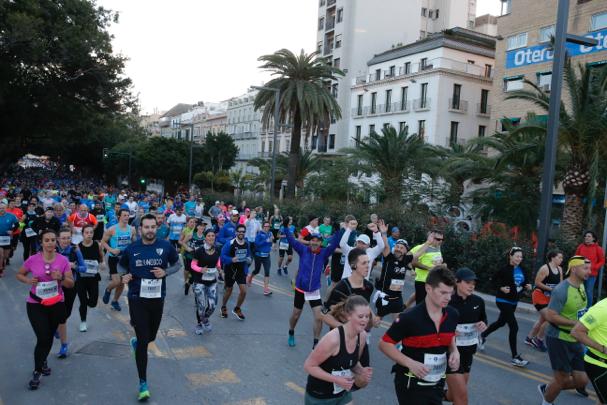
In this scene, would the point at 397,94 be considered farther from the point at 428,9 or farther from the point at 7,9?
the point at 7,9

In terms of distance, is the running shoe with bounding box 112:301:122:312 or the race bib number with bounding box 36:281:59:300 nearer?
the race bib number with bounding box 36:281:59:300

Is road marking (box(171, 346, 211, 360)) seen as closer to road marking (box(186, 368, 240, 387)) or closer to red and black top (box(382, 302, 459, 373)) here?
road marking (box(186, 368, 240, 387))

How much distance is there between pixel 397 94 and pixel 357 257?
4015 cm

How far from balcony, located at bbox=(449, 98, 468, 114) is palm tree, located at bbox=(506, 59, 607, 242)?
2629cm

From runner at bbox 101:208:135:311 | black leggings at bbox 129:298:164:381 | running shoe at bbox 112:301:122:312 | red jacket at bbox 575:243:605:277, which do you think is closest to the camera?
black leggings at bbox 129:298:164:381

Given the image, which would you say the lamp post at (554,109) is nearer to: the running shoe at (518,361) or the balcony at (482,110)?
the running shoe at (518,361)

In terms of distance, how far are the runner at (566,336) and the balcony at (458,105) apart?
119 feet

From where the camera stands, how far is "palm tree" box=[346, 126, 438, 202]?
78.2 ft

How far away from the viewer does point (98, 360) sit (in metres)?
6.63

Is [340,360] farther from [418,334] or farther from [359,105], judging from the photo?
[359,105]

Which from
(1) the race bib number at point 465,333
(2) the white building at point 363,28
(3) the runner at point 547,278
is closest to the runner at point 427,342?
(1) the race bib number at point 465,333

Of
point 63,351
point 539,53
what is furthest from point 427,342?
point 539,53

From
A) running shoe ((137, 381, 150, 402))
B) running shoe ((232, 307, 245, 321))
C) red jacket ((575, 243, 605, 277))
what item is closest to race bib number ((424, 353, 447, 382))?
running shoe ((137, 381, 150, 402))

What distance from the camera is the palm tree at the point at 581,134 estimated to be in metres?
13.5
